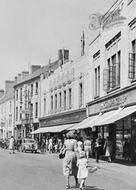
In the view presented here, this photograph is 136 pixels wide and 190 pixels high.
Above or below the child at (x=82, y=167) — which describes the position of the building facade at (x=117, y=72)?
above

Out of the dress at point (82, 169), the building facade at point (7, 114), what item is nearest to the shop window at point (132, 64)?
the dress at point (82, 169)

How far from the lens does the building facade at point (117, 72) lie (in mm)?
25266

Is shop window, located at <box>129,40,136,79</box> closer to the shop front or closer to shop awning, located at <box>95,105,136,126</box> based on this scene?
the shop front

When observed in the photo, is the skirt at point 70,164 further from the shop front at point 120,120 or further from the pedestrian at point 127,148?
the pedestrian at point 127,148

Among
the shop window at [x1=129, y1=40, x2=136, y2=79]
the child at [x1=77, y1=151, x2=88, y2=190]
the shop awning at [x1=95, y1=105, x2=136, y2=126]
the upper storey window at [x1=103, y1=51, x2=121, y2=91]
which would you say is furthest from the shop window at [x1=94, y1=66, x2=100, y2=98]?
the child at [x1=77, y1=151, x2=88, y2=190]

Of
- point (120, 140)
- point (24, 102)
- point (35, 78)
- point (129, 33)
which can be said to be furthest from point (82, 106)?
point (24, 102)

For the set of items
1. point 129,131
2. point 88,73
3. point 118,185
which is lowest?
point 118,185

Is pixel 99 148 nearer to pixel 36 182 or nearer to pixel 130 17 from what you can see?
pixel 130 17

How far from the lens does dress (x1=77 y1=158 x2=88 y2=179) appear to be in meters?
13.6

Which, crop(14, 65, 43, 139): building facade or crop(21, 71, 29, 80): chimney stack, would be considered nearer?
crop(14, 65, 43, 139): building facade

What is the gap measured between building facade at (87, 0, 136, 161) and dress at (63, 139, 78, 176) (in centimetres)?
869

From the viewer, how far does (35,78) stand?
210 ft

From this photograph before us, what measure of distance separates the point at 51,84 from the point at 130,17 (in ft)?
96.9

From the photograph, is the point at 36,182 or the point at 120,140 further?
the point at 120,140
